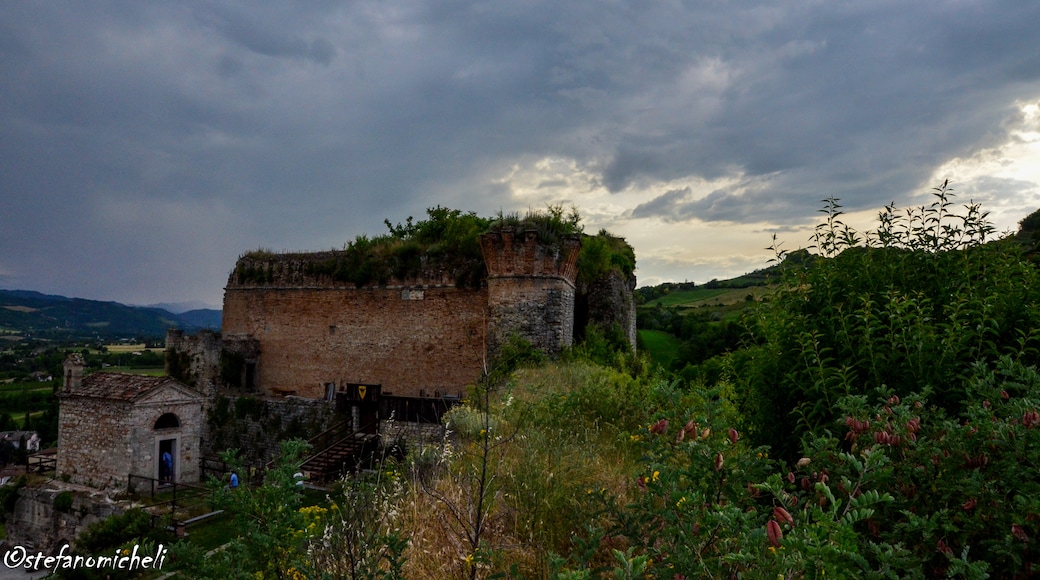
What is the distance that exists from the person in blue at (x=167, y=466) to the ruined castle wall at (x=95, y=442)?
1.03 meters

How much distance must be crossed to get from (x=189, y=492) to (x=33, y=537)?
506cm

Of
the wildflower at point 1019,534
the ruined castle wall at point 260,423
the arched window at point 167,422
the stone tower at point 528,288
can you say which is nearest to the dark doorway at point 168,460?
the arched window at point 167,422

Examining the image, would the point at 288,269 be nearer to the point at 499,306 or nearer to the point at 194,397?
the point at 194,397

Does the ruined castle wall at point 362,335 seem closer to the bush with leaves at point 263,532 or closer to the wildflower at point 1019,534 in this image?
the bush with leaves at point 263,532

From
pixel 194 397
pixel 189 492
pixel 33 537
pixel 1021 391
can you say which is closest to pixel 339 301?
pixel 194 397

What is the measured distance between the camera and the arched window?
17284mm

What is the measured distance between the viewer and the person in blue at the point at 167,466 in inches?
682

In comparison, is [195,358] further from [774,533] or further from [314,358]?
[774,533]

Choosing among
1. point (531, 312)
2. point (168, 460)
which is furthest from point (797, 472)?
point (168, 460)

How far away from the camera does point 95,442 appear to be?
17.0 m

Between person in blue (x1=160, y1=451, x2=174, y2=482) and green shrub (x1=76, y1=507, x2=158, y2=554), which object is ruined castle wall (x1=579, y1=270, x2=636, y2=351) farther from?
person in blue (x1=160, y1=451, x2=174, y2=482)

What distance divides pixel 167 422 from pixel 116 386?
5.80ft

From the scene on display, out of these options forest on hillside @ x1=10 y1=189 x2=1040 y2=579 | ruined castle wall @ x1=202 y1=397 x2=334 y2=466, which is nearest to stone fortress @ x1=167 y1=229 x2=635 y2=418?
ruined castle wall @ x1=202 y1=397 x2=334 y2=466

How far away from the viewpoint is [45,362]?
268 feet
